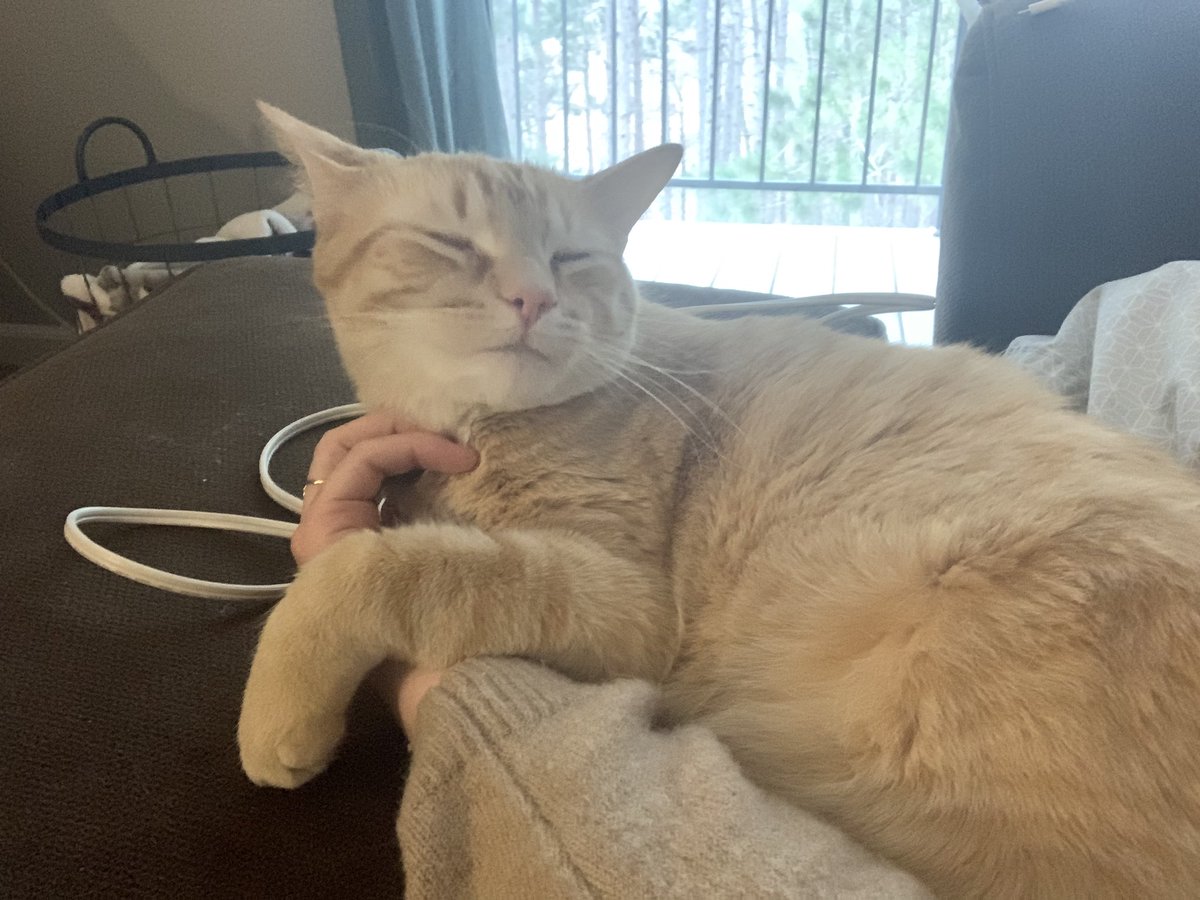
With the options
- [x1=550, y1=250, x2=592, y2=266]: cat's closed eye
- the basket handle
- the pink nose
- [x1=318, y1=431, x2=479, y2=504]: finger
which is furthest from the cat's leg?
the basket handle

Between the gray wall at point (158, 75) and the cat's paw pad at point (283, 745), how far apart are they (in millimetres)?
2544

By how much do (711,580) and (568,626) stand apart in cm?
19

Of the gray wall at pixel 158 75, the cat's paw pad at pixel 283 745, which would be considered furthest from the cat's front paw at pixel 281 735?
the gray wall at pixel 158 75

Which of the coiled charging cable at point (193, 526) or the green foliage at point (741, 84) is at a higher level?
the green foliage at point (741, 84)

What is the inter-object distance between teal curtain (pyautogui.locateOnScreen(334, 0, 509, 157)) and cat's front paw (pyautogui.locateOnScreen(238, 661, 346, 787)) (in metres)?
2.09

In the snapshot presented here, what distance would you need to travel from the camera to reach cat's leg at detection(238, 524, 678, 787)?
0.74m

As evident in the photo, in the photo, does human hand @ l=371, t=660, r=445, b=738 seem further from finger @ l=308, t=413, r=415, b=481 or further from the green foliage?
the green foliage

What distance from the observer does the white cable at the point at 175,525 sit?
97cm

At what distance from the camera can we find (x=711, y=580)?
0.93 m

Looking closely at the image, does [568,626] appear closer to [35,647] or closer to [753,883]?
[753,883]

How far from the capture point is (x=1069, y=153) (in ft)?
4.77

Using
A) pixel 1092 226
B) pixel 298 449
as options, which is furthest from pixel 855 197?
pixel 298 449

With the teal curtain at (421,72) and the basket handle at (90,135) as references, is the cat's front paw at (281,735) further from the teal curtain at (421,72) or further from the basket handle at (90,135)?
the basket handle at (90,135)

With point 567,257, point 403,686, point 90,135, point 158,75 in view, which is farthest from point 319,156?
point 158,75
